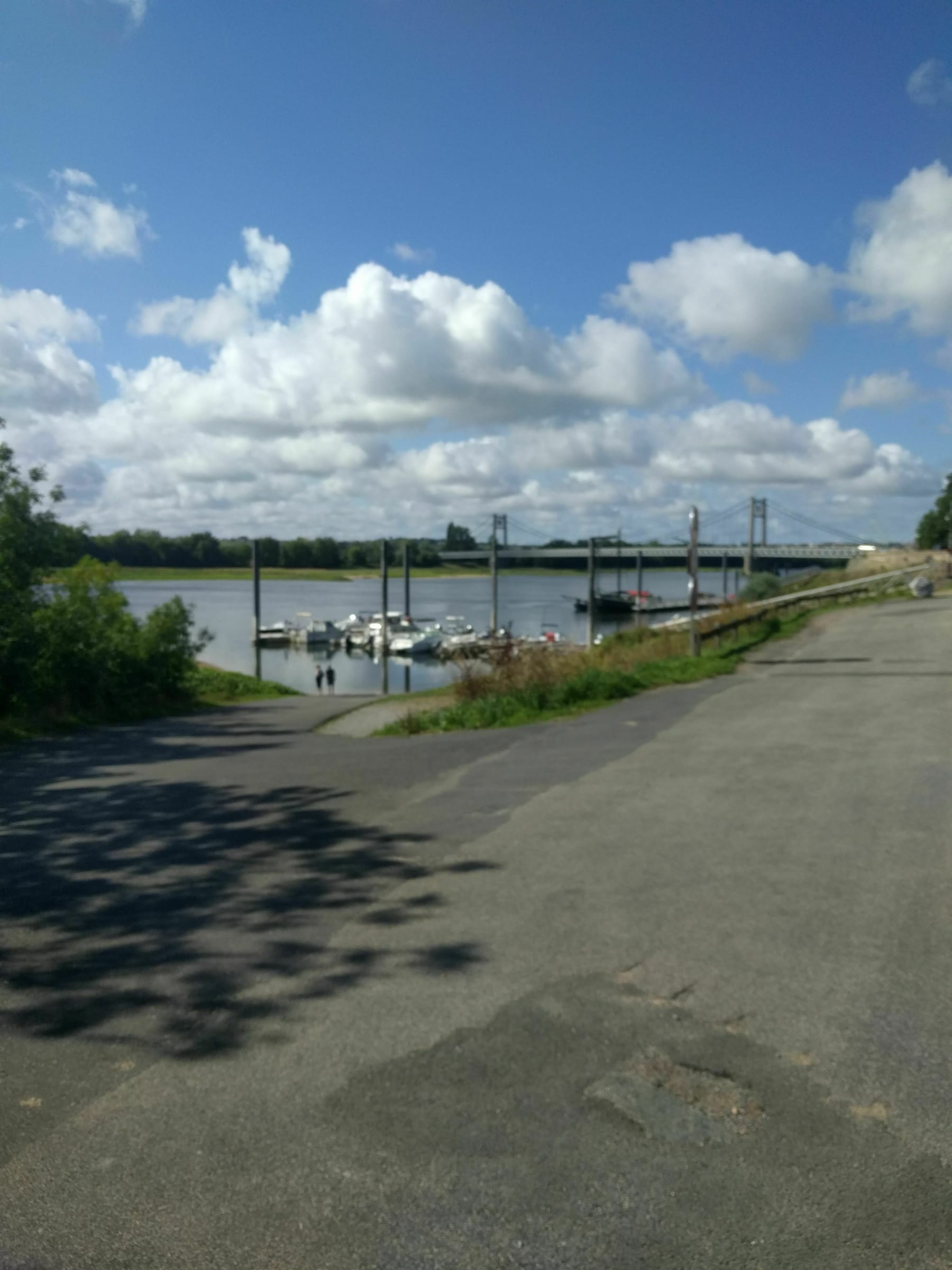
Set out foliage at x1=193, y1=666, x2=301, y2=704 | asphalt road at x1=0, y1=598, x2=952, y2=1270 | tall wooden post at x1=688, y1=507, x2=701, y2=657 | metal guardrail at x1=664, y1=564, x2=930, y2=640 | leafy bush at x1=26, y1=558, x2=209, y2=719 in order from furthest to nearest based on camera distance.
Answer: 1. foliage at x1=193, y1=666, x2=301, y2=704
2. metal guardrail at x1=664, y1=564, x2=930, y2=640
3. tall wooden post at x1=688, y1=507, x2=701, y2=657
4. leafy bush at x1=26, y1=558, x2=209, y2=719
5. asphalt road at x1=0, y1=598, x2=952, y2=1270

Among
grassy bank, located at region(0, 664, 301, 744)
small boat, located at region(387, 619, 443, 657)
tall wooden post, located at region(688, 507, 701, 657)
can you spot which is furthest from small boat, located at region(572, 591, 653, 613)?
tall wooden post, located at region(688, 507, 701, 657)

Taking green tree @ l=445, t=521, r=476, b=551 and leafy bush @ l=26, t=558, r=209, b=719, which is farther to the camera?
green tree @ l=445, t=521, r=476, b=551

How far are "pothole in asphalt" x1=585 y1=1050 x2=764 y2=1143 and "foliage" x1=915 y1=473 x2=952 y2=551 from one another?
104 metres

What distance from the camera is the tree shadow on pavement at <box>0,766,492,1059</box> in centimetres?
478

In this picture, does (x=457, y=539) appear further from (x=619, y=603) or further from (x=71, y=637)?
(x=71, y=637)

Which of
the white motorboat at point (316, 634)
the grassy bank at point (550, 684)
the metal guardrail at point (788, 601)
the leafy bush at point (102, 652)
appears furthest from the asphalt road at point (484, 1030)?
the white motorboat at point (316, 634)

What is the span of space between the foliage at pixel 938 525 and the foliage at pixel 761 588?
33.1 meters

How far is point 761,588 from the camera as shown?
70.5m

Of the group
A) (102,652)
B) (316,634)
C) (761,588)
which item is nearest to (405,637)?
(316,634)

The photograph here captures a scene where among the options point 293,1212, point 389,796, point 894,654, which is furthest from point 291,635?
point 293,1212

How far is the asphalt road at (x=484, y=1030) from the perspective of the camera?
3244 millimetres

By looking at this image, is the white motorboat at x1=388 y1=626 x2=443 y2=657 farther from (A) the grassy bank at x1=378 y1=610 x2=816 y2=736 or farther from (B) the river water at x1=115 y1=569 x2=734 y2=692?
(A) the grassy bank at x1=378 y1=610 x2=816 y2=736

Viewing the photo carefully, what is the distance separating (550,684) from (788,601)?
89.6 feet

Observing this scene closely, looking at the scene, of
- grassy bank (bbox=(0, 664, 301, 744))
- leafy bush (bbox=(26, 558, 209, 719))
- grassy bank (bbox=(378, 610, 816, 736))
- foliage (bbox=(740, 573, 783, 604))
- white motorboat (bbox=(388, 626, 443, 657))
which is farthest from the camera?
white motorboat (bbox=(388, 626, 443, 657))
